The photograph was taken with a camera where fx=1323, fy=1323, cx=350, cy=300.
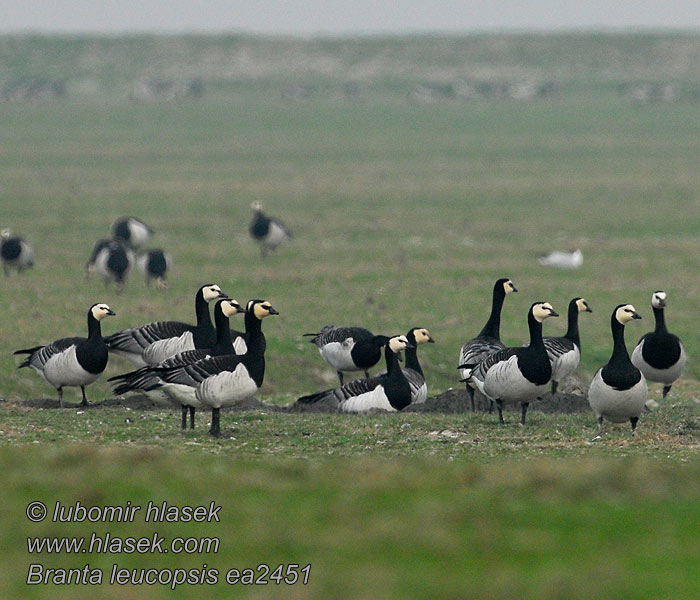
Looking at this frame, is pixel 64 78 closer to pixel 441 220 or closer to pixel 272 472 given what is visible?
pixel 441 220

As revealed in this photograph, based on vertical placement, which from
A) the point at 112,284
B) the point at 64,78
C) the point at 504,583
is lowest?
the point at 504,583

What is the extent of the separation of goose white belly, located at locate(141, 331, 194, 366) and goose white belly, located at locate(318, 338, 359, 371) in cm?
271

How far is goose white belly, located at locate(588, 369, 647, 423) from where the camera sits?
585 inches

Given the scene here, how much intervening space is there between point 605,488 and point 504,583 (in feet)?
9.78

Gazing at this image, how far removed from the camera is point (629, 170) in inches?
2520

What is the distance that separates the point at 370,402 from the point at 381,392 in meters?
0.20

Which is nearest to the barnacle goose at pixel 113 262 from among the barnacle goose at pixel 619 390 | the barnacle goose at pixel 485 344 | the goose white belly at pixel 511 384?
the barnacle goose at pixel 485 344

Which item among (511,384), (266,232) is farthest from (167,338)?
(266,232)

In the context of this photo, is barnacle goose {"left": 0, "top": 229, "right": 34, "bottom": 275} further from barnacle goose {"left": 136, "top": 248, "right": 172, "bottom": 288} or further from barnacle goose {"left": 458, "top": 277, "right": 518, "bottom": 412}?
barnacle goose {"left": 458, "top": 277, "right": 518, "bottom": 412}

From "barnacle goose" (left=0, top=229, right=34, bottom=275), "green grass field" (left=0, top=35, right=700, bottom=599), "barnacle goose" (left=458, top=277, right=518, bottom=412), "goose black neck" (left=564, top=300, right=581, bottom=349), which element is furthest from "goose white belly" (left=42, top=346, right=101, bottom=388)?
"barnacle goose" (left=0, top=229, right=34, bottom=275)

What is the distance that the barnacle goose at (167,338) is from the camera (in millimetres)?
18156

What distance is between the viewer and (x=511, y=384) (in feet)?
51.9

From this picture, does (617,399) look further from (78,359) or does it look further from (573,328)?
(78,359)

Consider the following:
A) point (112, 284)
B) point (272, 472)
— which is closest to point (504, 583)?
point (272, 472)
